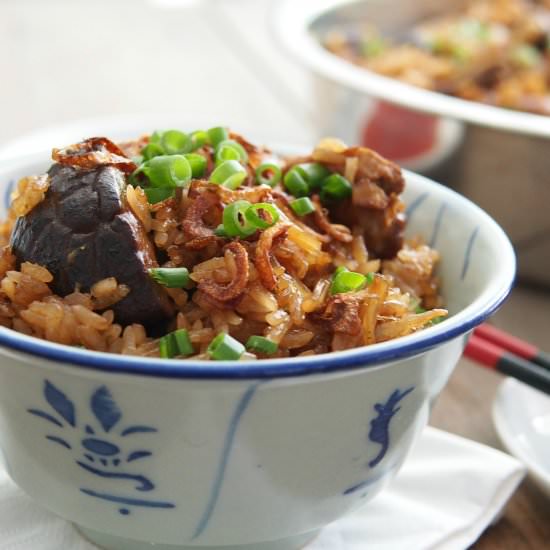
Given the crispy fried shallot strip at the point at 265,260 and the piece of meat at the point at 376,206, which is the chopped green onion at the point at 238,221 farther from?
the piece of meat at the point at 376,206

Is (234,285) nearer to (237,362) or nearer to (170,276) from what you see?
(170,276)

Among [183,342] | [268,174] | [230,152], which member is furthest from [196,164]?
[183,342]

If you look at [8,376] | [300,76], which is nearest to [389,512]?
[8,376]

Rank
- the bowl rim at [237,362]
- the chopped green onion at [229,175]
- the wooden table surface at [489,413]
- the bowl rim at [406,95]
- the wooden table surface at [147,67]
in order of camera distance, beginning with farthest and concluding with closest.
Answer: the wooden table surface at [147,67] → the bowl rim at [406,95] → the wooden table surface at [489,413] → the chopped green onion at [229,175] → the bowl rim at [237,362]

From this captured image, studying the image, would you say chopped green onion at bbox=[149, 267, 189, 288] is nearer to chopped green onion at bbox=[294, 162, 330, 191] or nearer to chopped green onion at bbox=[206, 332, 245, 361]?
chopped green onion at bbox=[206, 332, 245, 361]

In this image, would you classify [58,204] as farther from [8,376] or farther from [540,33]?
[540,33]

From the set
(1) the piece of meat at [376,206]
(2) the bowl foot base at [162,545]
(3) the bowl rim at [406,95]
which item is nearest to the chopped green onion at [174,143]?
(1) the piece of meat at [376,206]

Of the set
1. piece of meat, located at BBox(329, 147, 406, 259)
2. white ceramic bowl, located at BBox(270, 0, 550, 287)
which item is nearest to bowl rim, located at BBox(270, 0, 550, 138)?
white ceramic bowl, located at BBox(270, 0, 550, 287)
